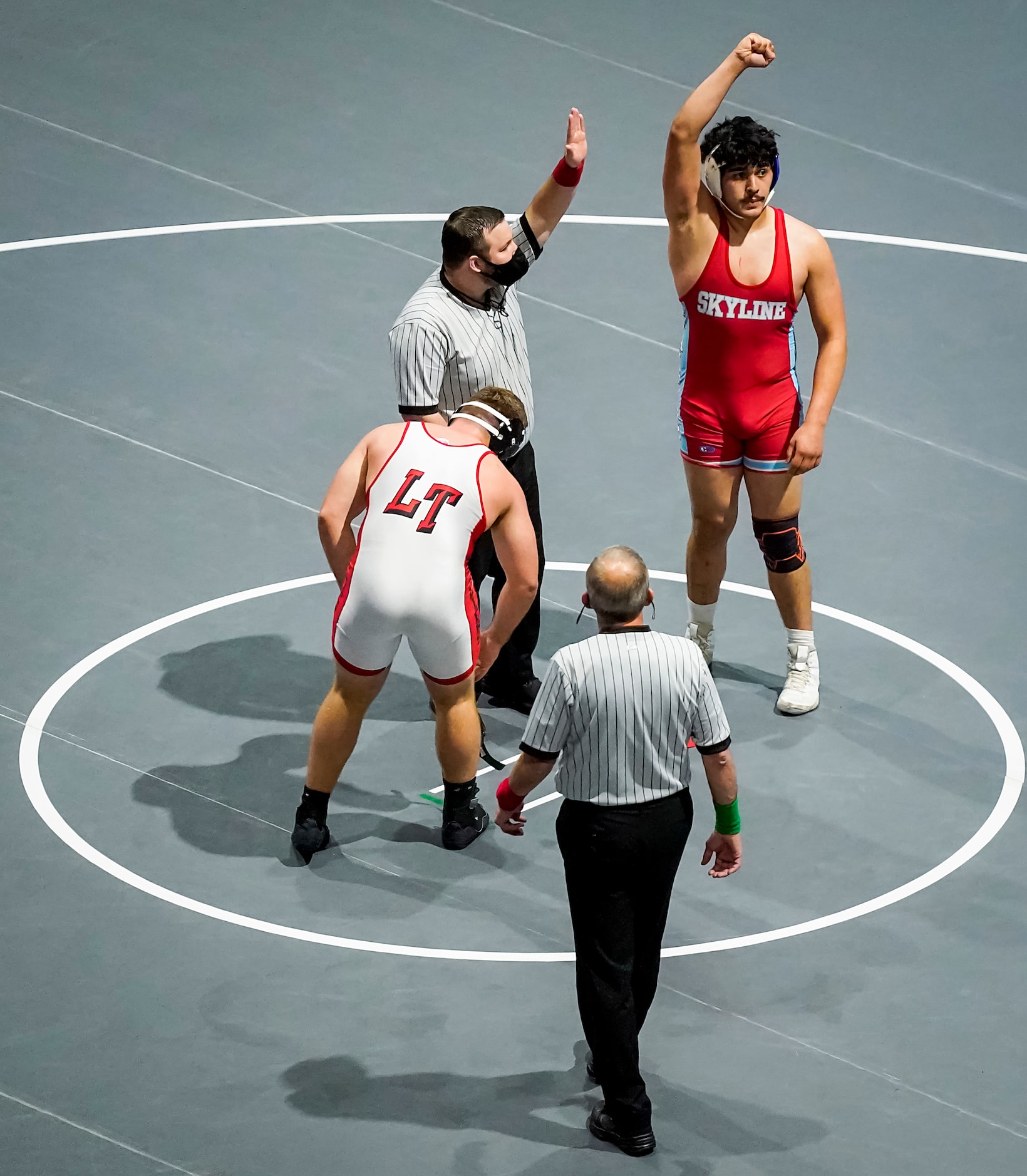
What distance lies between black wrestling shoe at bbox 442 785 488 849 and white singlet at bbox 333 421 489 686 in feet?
2.18

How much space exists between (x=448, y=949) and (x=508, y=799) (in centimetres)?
116

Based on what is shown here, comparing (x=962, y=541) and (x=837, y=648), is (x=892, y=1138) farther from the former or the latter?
(x=962, y=541)

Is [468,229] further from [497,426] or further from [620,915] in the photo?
[620,915]

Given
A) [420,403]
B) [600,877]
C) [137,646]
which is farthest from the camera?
[137,646]

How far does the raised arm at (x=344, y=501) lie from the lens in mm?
6809

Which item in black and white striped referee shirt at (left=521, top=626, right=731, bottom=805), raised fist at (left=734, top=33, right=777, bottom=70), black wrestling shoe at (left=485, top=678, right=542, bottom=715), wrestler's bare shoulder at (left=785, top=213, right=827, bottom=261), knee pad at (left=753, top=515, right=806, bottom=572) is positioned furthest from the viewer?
black wrestling shoe at (left=485, top=678, right=542, bottom=715)

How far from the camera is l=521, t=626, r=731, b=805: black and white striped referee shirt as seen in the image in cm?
552

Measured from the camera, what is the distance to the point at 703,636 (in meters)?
8.30

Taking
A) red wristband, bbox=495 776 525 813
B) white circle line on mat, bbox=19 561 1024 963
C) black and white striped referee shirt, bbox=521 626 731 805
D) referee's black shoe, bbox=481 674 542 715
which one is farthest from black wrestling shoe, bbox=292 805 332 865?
black and white striped referee shirt, bbox=521 626 731 805

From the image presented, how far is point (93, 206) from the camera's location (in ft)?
38.7

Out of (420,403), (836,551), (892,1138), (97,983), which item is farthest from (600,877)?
(836,551)

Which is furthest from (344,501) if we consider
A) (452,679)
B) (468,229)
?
(468,229)

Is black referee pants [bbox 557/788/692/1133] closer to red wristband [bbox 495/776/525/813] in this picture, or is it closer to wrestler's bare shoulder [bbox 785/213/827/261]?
red wristband [bbox 495/776/525/813]

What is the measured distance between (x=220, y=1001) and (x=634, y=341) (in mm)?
5316
